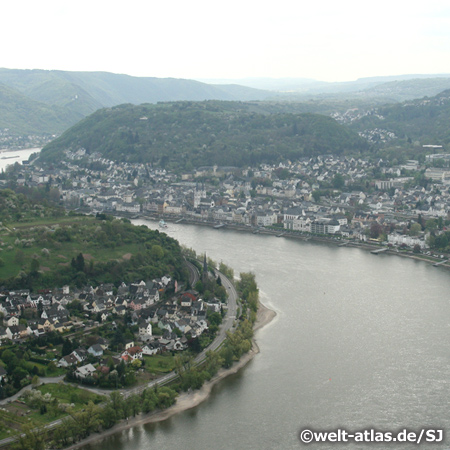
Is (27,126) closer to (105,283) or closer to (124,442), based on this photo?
(105,283)

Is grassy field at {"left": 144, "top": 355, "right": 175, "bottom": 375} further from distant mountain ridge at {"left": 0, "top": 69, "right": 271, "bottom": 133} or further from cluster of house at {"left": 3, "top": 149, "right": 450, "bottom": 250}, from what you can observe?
distant mountain ridge at {"left": 0, "top": 69, "right": 271, "bottom": 133}

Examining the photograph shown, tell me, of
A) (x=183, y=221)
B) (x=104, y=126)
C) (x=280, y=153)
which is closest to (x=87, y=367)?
(x=183, y=221)

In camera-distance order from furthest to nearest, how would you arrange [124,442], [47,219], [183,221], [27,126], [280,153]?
[27,126] < [280,153] < [183,221] < [47,219] < [124,442]

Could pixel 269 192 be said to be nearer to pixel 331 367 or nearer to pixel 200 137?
pixel 200 137

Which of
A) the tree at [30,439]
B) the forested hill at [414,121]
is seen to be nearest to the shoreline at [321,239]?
the tree at [30,439]

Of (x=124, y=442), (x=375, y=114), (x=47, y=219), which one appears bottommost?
(x=124, y=442)

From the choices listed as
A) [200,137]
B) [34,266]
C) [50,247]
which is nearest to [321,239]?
[50,247]
